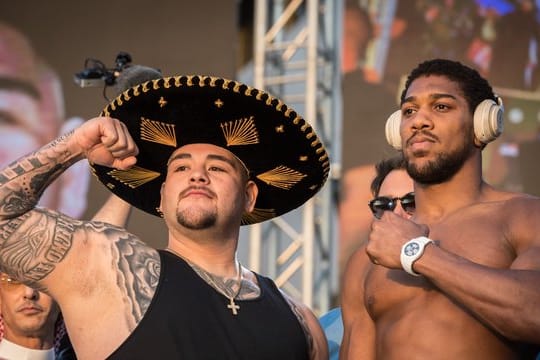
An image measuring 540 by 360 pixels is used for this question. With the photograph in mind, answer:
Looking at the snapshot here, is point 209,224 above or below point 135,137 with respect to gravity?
below

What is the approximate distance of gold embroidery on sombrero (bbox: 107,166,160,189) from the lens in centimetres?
408

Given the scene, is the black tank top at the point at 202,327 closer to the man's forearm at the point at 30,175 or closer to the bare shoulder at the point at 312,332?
the bare shoulder at the point at 312,332

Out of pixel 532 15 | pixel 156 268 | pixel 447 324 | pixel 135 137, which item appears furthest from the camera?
pixel 532 15

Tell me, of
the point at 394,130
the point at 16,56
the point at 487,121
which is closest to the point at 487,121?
the point at 487,121

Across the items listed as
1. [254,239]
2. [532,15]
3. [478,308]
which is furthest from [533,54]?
[478,308]

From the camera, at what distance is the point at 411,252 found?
10.7ft

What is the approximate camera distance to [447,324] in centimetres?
335

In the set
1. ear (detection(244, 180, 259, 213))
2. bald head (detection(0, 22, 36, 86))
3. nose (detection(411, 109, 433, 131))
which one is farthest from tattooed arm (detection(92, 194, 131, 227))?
bald head (detection(0, 22, 36, 86))

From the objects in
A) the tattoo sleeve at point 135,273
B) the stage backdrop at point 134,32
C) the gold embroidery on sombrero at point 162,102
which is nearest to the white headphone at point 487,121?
the gold embroidery on sombrero at point 162,102

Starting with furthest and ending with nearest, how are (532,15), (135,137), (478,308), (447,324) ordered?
(532,15)
(135,137)
(447,324)
(478,308)

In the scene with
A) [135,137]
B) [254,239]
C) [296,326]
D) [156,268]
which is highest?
[135,137]

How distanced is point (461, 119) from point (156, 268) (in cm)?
121

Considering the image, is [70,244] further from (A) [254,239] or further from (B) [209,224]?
(A) [254,239]

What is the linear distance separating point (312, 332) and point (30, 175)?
1.28 m
